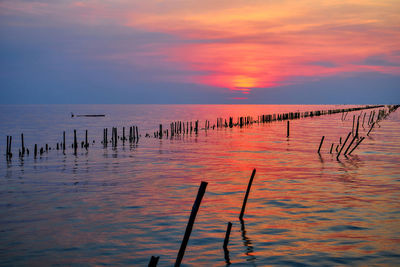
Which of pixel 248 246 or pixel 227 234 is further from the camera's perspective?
pixel 248 246

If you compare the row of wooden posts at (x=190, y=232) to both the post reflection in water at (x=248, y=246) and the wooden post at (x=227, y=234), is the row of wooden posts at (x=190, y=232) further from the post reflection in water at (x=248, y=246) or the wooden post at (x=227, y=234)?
the post reflection in water at (x=248, y=246)

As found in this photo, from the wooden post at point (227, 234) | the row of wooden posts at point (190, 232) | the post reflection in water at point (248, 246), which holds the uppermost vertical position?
the row of wooden posts at point (190, 232)

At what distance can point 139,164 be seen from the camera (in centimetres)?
2752

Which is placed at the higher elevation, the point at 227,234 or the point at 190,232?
the point at 190,232

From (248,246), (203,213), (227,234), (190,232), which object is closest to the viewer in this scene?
(190,232)

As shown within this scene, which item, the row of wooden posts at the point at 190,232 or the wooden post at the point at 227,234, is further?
the wooden post at the point at 227,234

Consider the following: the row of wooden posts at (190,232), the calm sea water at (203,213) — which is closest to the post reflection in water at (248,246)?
the calm sea water at (203,213)

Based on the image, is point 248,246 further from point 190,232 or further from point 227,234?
point 190,232

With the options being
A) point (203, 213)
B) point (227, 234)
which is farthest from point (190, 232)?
point (203, 213)

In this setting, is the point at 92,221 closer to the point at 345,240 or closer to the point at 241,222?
the point at 241,222

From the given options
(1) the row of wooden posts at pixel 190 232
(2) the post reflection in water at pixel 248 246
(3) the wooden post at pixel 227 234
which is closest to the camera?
(1) the row of wooden posts at pixel 190 232

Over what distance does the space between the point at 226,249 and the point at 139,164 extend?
1775 centimetres

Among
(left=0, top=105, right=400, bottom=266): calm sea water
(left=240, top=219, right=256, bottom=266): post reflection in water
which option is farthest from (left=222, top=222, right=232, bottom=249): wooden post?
(left=240, top=219, right=256, bottom=266): post reflection in water

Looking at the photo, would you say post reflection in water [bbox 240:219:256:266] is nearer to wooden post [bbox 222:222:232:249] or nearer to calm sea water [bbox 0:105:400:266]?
calm sea water [bbox 0:105:400:266]
